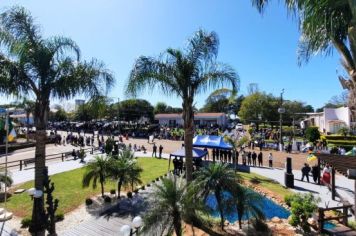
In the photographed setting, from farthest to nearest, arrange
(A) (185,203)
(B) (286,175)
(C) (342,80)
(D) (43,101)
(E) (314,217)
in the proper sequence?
(B) (286,175)
(D) (43,101)
(E) (314,217)
(A) (185,203)
(C) (342,80)

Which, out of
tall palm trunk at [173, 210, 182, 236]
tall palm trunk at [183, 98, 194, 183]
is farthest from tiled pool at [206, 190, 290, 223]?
tall palm trunk at [173, 210, 182, 236]

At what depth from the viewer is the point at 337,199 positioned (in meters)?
14.8

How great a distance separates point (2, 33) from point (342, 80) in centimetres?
1141

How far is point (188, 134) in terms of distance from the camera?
12109 mm

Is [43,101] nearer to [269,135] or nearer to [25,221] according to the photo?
[25,221]

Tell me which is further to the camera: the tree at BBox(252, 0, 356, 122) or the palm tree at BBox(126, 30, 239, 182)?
the palm tree at BBox(126, 30, 239, 182)

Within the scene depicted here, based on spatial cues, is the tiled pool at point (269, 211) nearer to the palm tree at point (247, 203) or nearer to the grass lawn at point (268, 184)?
the palm tree at point (247, 203)

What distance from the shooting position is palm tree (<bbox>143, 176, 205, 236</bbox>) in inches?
326

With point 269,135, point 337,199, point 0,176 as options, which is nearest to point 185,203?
point 337,199

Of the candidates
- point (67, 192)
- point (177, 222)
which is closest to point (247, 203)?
point (177, 222)

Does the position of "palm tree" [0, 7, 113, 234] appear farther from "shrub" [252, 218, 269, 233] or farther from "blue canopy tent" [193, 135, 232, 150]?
"blue canopy tent" [193, 135, 232, 150]

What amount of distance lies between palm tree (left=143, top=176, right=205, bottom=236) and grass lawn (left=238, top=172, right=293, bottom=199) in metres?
7.64

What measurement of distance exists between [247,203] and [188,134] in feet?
→ 11.9

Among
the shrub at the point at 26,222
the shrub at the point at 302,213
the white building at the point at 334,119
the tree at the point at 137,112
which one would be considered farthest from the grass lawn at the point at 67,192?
the tree at the point at 137,112
